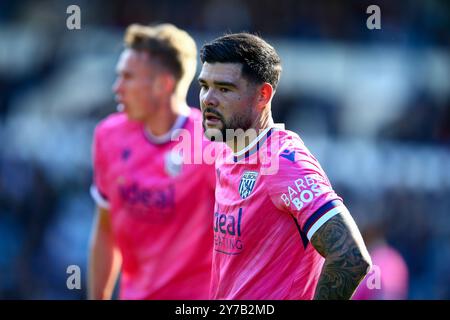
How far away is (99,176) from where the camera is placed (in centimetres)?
727

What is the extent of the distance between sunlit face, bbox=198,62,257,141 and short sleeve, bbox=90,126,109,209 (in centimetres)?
243

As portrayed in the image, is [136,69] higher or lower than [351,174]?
higher

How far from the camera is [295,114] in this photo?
13.0 m

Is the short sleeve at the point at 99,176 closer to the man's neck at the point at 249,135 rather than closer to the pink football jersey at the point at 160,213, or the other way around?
the pink football jersey at the point at 160,213

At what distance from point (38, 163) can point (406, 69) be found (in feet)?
18.2

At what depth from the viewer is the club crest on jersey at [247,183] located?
15.5 ft

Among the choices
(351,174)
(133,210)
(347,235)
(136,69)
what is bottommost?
(351,174)

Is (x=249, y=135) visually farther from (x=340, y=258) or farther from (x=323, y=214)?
(x=340, y=258)

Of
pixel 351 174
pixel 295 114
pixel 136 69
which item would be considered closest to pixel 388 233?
pixel 351 174

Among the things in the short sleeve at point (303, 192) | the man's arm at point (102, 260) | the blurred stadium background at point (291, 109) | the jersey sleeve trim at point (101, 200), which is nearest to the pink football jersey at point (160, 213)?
the jersey sleeve trim at point (101, 200)

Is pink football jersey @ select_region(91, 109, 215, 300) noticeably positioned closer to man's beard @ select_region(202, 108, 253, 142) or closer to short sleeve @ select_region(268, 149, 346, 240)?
man's beard @ select_region(202, 108, 253, 142)

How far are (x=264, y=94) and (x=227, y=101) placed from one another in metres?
0.23

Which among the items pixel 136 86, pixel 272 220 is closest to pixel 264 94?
pixel 272 220

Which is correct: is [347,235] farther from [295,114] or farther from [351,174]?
[295,114]
